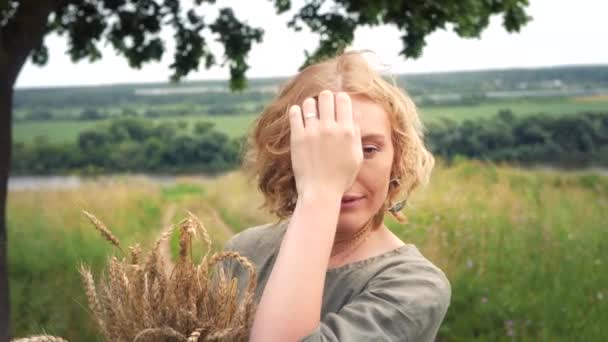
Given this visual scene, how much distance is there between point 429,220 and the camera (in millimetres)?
6598

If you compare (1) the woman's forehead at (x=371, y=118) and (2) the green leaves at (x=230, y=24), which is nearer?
(1) the woman's forehead at (x=371, y=118)

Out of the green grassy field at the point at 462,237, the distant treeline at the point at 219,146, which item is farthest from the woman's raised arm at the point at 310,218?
the distant treeline at the point at 219,146

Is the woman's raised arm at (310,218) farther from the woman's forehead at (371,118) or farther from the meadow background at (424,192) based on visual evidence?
the meadow background at (424,192)

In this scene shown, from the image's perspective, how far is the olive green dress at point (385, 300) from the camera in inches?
50.2

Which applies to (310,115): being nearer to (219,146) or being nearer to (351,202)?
(351,202)

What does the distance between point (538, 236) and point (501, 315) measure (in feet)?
3.02

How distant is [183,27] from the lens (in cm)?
518

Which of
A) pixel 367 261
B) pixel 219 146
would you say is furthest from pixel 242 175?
pixel 367 261

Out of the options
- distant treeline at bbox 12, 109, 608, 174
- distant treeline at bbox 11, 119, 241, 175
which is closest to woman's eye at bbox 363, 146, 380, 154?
distant treeline at bbox 12, 109, 608, 174

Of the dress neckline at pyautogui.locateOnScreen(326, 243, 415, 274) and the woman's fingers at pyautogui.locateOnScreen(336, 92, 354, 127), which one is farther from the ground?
the woman's fingers at pyautogui.locateOnScreen(336, 92, 354, 127)

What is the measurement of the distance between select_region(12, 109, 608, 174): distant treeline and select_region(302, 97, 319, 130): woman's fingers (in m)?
5.33

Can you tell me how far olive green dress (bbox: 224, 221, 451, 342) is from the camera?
1274 mm

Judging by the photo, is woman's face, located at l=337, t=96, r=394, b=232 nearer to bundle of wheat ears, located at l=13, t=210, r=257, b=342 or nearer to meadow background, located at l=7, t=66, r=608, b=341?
bundle of wheat ears, located at l=13, t=210, r=257, b=342

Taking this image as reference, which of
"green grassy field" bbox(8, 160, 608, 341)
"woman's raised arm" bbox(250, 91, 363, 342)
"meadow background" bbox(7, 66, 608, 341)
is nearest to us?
"woman's raised arm" bbox(250, 91, 363, 342)
